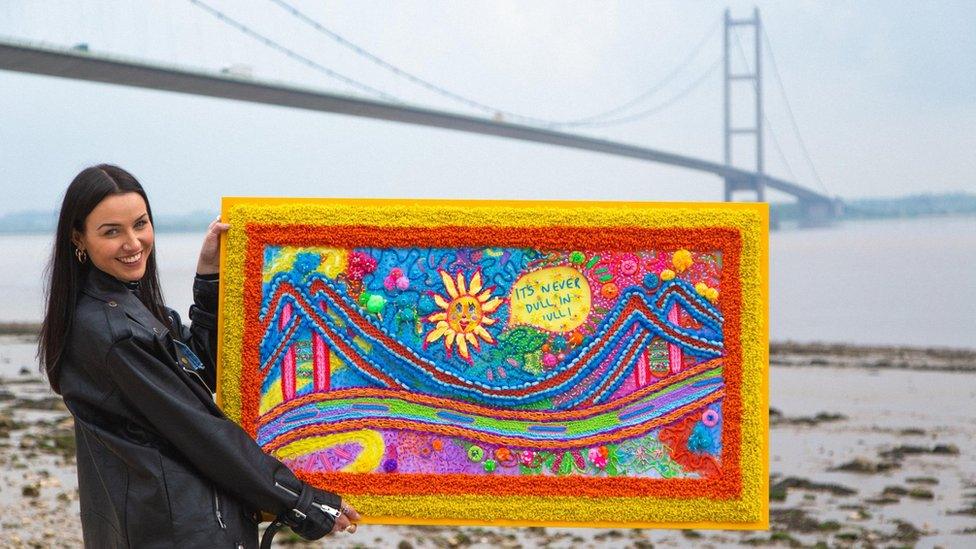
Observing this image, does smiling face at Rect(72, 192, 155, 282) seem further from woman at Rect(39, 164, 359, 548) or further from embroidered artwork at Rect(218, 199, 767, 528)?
embroidered artwork at Rect(218, 199, 767, 528)

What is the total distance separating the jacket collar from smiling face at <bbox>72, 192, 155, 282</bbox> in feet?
0.05

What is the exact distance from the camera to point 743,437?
1.88 m

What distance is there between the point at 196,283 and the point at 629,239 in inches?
33.5

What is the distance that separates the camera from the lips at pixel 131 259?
1.66 m

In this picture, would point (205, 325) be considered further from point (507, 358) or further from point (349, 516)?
point (507, 358)

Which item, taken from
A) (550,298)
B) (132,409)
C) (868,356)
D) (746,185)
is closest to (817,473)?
(550,298)

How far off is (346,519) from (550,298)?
0.55 m

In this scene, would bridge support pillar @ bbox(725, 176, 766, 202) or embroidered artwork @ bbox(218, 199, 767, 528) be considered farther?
bridge support pillar @ bbox(725, 176, 766, 202)

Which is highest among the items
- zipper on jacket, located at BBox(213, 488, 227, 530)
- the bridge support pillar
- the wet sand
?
the bridge support pillar

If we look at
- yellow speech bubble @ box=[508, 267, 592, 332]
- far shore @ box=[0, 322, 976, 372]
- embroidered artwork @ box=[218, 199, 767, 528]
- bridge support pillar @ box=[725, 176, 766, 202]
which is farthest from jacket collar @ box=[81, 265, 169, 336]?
bridge support pillar @ box=[725, 176, 766, 202]

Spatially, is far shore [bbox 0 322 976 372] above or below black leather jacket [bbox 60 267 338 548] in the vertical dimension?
below

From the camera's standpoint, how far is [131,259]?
1671 mm

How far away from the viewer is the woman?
1604 millimetres

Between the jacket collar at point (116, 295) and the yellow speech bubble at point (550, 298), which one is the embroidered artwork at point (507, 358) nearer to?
the yellow speech bubble at point (550, 298)
